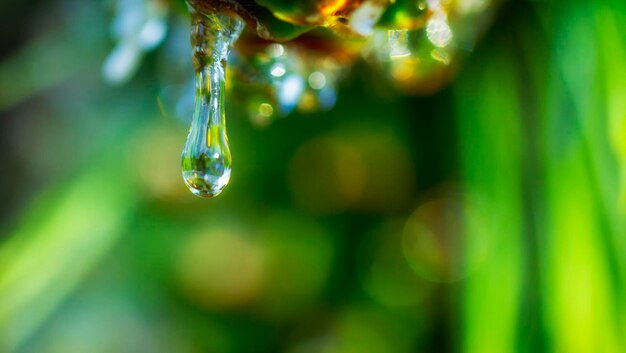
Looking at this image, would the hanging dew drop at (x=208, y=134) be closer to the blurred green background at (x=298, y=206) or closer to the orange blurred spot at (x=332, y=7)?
the orange blurred spot at (x=332, y=7)

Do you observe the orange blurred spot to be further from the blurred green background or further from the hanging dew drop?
the blurred green background

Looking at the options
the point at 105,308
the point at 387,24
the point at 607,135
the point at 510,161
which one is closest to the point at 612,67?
the point at 607,135

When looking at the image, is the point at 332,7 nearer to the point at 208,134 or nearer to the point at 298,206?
the point at 208,134

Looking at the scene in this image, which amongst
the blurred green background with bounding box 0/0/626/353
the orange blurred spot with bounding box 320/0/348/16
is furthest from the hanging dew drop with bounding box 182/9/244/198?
the blurred green background with bounding box 0/0/626/353

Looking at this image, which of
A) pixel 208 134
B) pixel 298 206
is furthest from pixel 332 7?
pixel 298 206

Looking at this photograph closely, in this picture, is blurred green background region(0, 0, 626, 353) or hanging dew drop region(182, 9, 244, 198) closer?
hanging dew drop region(182, 9, 244, 198)

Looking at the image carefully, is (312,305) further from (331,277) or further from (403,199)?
(403,199)

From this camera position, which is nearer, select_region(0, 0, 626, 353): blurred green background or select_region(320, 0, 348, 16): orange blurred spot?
select_region(320, 0, 348, 16): orange blurred spot

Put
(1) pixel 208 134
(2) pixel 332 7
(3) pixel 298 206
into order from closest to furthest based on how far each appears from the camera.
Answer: (2) pixel 332 7
(1) pixel 208 134
(3) pixel 298 206
